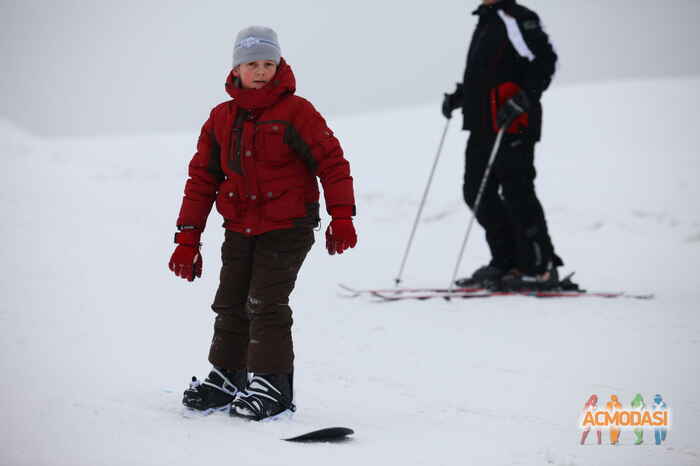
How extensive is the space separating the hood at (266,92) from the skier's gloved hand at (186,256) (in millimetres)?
557

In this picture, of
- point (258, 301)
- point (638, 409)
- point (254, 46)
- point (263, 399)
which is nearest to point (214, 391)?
point (263, 399)

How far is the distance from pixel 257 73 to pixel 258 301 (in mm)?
902

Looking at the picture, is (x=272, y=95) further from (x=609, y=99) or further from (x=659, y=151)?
(x=609, y=99)

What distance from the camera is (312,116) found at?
2.75 meters

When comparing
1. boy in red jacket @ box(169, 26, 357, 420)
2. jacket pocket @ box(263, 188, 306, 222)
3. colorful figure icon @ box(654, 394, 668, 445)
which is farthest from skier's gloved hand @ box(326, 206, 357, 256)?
colorful figure icon @ box(654, 394, 668, 445)

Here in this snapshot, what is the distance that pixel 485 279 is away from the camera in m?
5.46

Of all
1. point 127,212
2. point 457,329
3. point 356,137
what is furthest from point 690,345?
point 356,137

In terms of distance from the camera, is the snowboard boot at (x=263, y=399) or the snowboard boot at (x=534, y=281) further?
the snowboard boot at (x=534, y=281)

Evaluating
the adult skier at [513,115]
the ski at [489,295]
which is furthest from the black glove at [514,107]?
the ski at [489,295]

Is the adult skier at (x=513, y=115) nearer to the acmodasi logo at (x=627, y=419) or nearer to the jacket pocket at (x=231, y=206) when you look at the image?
the acmodasi logo at (x=627, y=419)

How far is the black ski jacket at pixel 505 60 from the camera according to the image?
5.18m

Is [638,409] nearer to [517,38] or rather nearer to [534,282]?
[534,282]

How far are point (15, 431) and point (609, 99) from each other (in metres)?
14.2

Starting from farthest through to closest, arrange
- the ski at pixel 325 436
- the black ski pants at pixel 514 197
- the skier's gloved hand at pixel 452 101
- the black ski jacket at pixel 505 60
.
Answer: the skier's gloved hand at pixel 452 101 < the black ski pants at pixel 514 197 < the black ski jacket at pixel 505 60 < the ski at pixel 325 436
